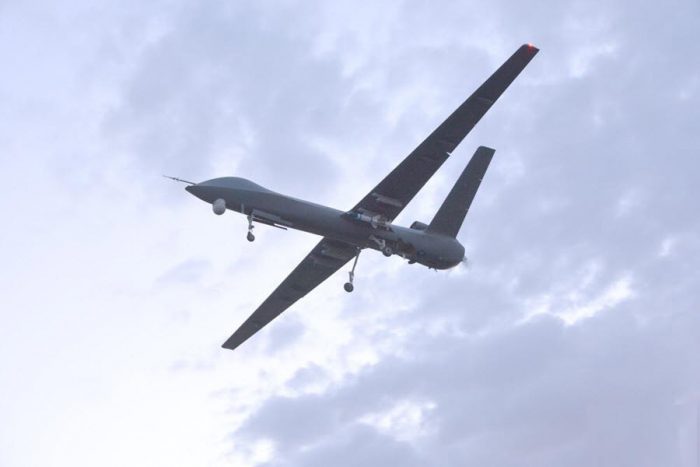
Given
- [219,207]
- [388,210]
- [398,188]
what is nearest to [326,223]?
[388,210]

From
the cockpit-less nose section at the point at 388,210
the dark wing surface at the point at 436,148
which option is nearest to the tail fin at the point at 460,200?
the cockpit-less nose section at the point at 388,210

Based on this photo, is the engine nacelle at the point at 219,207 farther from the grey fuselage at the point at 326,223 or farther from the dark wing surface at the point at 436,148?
the dark wing surface at the point at 436,148

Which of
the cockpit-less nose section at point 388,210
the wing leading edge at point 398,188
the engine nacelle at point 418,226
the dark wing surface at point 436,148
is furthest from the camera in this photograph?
the engine nacelle at point 418,226

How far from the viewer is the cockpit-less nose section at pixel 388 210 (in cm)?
4853

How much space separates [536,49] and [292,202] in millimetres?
15058

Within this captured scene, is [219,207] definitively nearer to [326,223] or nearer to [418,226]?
[326,223]

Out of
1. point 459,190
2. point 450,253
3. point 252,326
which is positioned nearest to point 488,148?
point 459,190

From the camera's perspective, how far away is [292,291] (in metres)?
59.5

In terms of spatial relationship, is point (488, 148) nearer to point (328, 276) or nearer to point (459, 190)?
point (459, 190)

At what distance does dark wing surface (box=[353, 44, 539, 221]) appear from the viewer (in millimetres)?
46906

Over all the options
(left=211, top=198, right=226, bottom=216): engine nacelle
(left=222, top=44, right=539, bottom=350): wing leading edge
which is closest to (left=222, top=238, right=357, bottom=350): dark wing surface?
(left=222, top=44, right=539, bottom=350): wing leading edge

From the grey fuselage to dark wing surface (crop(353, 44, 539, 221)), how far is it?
108 cm

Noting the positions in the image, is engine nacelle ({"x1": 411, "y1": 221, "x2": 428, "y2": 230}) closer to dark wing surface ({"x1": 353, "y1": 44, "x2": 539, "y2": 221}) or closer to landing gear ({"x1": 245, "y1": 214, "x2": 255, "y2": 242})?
dark wing surface ({"x1": 353, "y1": 44, "x2": 539, "y2": 221})

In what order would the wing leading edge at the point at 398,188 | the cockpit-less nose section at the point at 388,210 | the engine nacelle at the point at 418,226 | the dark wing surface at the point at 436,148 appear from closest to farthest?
the dark wing surface at the point at 436,148
the wing leading edge at the point at 398,188
the cockpit-less nose section at the point at 388,210
the engine nacelle at the point at 418,226
